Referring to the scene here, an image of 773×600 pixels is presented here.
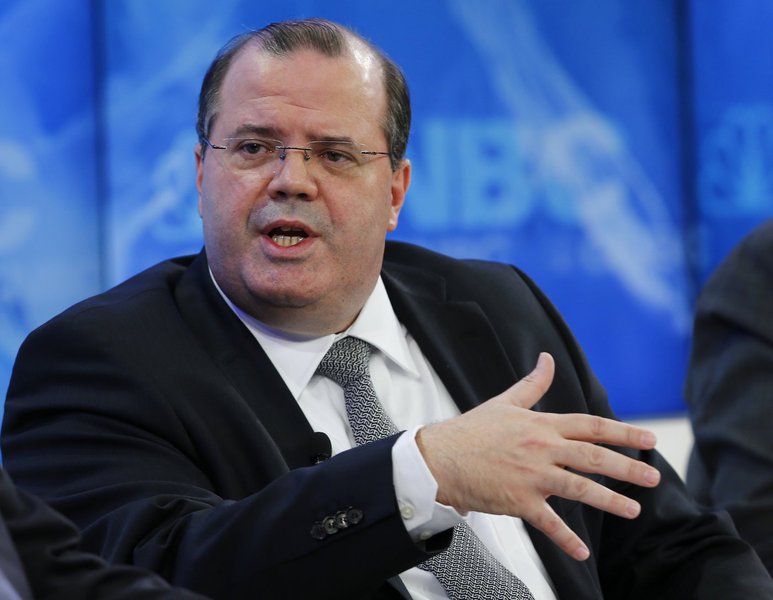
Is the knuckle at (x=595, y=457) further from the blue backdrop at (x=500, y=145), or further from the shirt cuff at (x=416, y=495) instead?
the blue backdrop at (x=500, y=145)

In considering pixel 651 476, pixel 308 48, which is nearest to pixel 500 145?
pixel 308 48

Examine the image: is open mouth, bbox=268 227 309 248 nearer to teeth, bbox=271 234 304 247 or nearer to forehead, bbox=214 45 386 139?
teeth, bbox=271 234 304 247

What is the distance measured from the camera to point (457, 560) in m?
1.88

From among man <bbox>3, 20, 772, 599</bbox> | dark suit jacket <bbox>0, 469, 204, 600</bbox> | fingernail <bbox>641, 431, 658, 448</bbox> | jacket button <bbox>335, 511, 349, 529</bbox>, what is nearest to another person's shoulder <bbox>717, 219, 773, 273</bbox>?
man <bbox>3, 20, 772, 599</bbox>

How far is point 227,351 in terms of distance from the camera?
2.03 meters

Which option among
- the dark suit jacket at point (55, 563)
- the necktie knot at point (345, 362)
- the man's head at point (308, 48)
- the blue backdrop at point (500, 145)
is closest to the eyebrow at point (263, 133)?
the man's head at point (308, 48)

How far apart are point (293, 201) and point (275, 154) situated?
10 cm

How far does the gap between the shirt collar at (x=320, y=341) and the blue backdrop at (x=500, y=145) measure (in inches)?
75.4

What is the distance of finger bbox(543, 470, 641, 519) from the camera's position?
1526 millimetres

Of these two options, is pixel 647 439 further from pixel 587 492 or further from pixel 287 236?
pixel 287 236

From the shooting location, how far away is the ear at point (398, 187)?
7.82 feet

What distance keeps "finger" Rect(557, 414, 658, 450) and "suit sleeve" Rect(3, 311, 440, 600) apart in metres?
0.24

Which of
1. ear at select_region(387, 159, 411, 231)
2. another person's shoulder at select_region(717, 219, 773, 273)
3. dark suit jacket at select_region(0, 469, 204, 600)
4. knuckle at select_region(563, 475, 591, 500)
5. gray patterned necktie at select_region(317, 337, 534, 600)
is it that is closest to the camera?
dark suit jacket at select_region(0, 469, 204, 600)

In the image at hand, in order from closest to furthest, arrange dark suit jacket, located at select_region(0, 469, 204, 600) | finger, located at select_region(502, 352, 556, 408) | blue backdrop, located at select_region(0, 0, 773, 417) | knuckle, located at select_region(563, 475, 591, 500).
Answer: dark suit jacket, located at select_region(0, 469, 204, 600)
knuckle, located at select_region(563, 475, 591, 500)
finger, located at select_region(502, 352, 556, 408)
blue backdrop, located at select_region(0, 0, 773, 417)
